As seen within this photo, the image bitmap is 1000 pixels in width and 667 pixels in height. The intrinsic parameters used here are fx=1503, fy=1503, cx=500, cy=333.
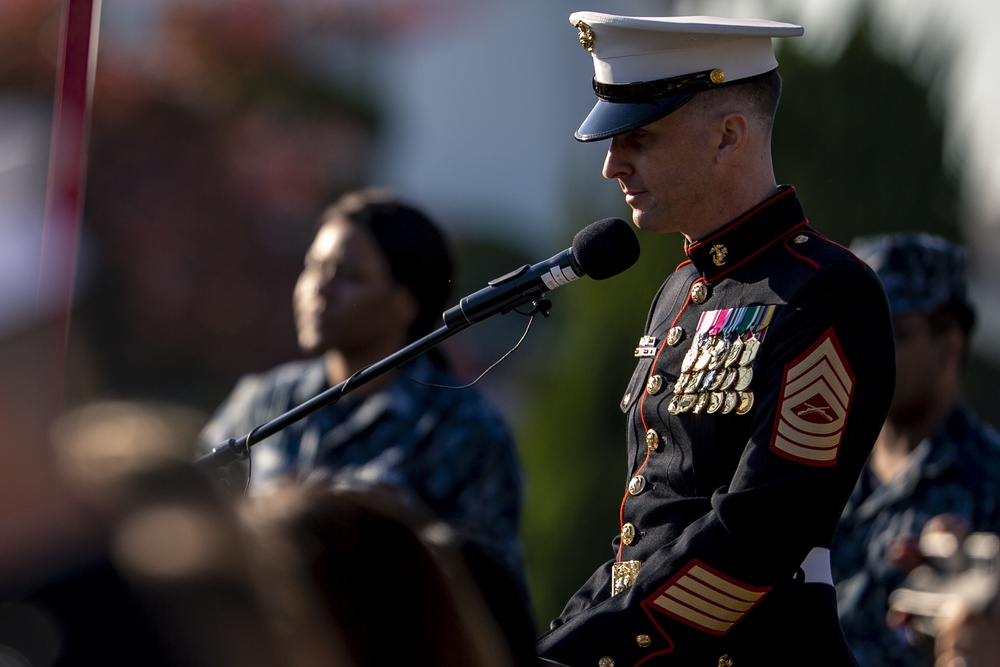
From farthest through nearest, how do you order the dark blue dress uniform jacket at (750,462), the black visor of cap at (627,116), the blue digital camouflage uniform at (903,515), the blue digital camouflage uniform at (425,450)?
the blue digital camouflage uniform at (903,515) < the blue digital camouflage uniform at (425,450) < the black visor of cap at (627,116) < the dark blue dress uniform jacket at (750,462)

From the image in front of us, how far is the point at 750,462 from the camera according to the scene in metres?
2.35

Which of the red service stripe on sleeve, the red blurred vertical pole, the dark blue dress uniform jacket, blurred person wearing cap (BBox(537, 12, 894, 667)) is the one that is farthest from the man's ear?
the red blurred vertical pole

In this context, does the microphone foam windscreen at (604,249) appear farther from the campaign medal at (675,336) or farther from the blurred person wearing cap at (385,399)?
the blurred person wearing cap at (385,399)

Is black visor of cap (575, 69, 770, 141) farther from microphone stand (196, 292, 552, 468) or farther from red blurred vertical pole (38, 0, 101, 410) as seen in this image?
red blurred vertical pole (38, 0, 101, 410)

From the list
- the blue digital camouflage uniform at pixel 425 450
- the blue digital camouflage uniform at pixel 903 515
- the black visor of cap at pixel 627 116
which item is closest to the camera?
the black visor of cap at pixel 627 116

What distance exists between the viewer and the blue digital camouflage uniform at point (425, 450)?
3.96 metres

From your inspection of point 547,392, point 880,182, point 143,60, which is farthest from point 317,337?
point 143,60

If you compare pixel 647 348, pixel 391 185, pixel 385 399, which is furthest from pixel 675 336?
pixel 391 185

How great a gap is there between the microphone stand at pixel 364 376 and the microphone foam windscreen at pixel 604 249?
93mm

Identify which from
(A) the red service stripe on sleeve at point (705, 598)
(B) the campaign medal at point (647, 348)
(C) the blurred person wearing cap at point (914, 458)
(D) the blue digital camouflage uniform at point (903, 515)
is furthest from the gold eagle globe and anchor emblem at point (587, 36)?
(D) the blue digital camouflage uniform at point (903, 515)

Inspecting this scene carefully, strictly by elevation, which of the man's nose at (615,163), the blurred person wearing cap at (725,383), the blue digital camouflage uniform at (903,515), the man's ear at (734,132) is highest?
the man's nose at (615,163)

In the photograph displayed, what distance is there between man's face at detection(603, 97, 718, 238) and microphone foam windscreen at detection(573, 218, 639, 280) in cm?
12

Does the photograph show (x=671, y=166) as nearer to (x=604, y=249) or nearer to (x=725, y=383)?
(x=604, y=249)

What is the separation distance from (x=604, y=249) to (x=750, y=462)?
0.41 meters
